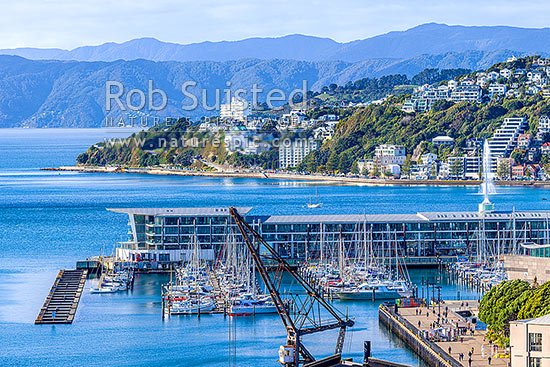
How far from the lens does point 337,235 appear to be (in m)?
47.6

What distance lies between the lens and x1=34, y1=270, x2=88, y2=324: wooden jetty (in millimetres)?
35500

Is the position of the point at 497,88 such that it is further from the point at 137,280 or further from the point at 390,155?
the point at 137,280

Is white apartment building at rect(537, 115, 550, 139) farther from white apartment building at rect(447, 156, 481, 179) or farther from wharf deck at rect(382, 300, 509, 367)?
wharf deck at rect(382, 300, 509, 367)

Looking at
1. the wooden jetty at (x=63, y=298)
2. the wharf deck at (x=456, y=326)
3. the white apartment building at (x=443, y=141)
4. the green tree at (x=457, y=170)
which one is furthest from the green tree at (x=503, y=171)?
the wharf deck at (x=456, y=326)

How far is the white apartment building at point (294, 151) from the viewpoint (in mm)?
139125

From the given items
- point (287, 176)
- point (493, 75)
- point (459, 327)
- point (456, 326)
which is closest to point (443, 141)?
point (287, 176)

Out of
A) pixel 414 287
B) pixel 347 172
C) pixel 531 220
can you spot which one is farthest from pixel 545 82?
pixel 414 287

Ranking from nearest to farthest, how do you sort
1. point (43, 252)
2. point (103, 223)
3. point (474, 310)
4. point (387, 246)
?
point (474, 310) → point (387, 246) → point (43, 252) → point (103, 223)

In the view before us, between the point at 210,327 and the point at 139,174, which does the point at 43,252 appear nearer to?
the point at 210,327

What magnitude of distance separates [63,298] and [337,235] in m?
13.4

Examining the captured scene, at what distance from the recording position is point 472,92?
142500mm

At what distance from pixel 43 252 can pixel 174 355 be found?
24.8 metres

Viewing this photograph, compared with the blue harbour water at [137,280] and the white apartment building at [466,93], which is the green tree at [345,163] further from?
the white apartment building at [466,93]

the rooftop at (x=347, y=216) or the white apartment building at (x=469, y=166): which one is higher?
the white apartment building at (x=469, y=166)
